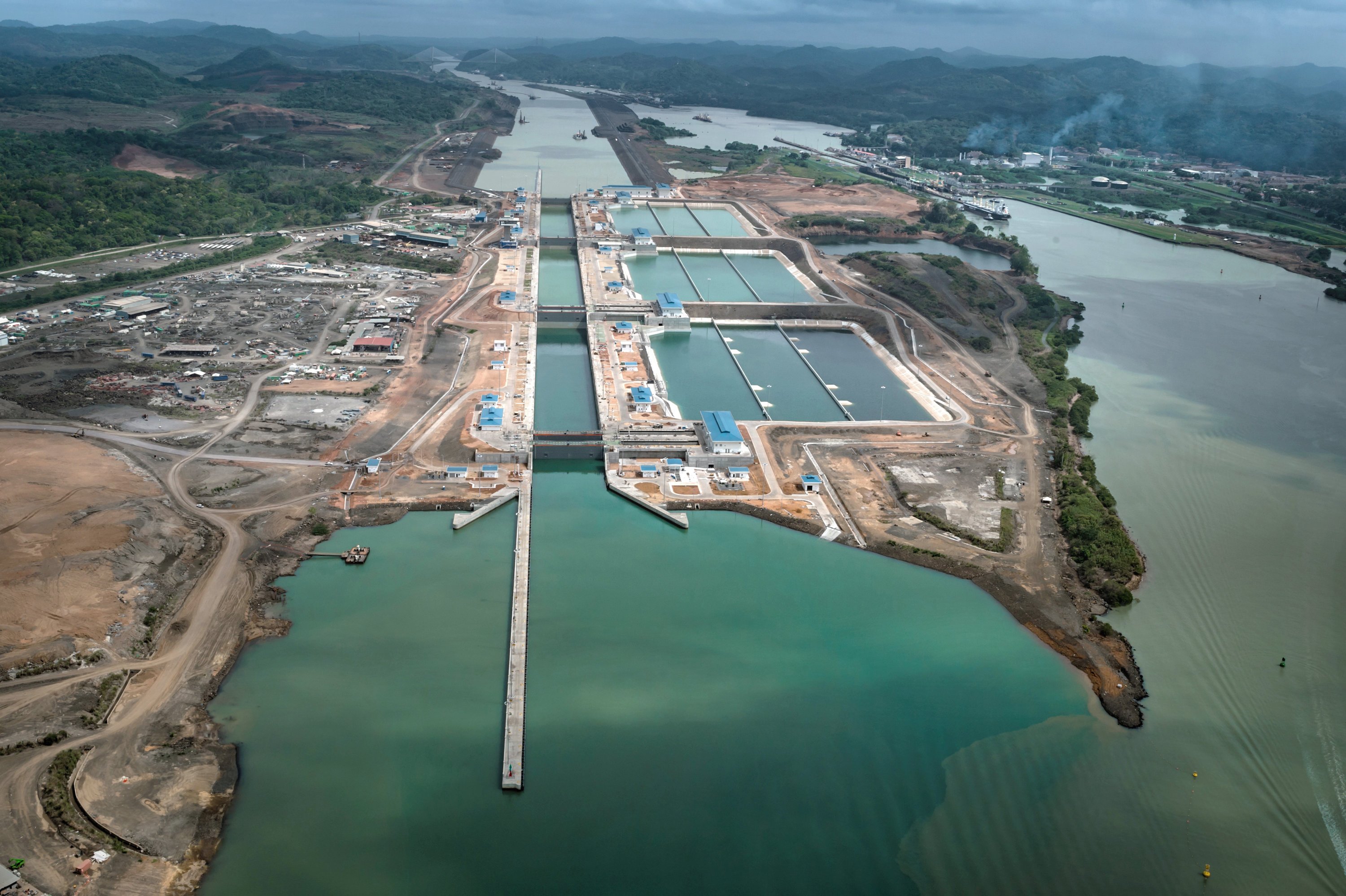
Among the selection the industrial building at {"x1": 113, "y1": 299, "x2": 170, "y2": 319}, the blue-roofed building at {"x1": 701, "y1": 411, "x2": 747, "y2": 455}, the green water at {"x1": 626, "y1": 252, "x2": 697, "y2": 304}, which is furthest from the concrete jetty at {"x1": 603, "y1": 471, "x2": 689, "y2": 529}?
the industrial building at {"x1": 113, "y1": 299, "x2": 170, "y2": 319}

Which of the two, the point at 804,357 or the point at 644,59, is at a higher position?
the point at 644,59

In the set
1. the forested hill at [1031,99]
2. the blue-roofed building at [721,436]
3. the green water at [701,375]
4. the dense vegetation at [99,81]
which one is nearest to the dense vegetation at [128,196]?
the green water at [701,375]

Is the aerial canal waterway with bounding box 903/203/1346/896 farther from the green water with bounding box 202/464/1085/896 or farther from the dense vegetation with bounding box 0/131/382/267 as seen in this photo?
the dense vegetation with bounding box 0/131/382/267

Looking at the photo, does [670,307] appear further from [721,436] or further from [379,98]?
[379,98]

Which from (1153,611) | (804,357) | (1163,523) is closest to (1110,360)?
(804,357)

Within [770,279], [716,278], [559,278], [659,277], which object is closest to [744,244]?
[770,279]

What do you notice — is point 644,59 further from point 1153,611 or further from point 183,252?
point 1153,611
